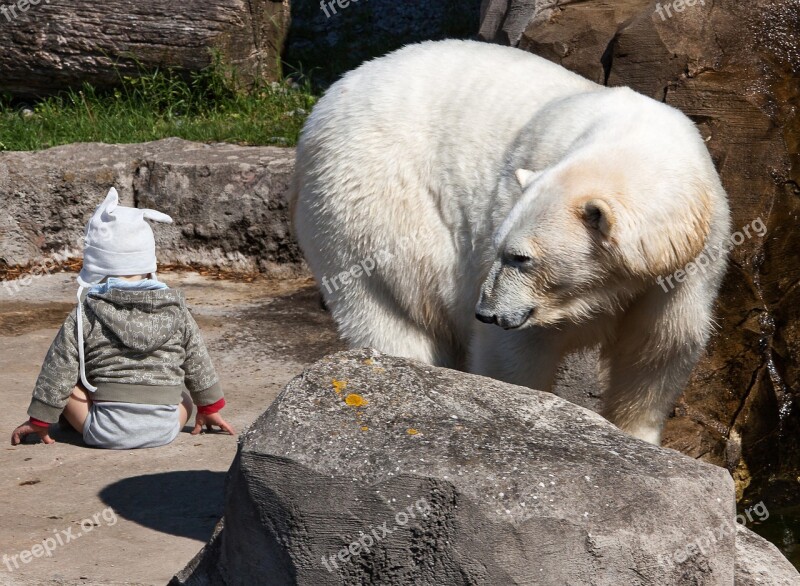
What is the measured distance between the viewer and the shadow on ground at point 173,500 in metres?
3.21

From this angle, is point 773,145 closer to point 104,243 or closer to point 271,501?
point 104,243

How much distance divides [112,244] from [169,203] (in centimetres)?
245

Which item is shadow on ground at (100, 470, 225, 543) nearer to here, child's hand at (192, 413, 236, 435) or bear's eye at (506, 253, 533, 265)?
child's hand at (192, 413, 236, 435)

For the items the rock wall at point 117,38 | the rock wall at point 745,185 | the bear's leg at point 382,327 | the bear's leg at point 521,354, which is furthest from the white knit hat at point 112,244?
the rock wall at point 117,38

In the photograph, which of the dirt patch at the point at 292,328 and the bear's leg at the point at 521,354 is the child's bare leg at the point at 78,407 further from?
the bear's leg at the point at 521,354

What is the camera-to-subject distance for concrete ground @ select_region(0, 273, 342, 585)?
2.97 metres

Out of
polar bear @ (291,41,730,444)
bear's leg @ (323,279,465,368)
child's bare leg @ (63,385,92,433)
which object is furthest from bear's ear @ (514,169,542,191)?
child's bare leg @ (63,385,92,433)

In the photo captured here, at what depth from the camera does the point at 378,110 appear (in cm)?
355

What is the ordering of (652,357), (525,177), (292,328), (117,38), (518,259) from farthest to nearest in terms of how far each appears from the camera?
(117,38)
(292,328)
(652,357)
(525,177)
(518,259)

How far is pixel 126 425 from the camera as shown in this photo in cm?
369

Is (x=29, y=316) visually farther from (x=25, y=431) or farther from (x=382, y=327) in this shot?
(x=382, y=327)

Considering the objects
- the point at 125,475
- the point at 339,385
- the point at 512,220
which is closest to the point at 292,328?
the point at 125,475

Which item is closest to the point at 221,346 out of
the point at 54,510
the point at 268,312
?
the point at 268,312

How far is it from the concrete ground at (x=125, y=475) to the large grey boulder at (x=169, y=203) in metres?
0.68
